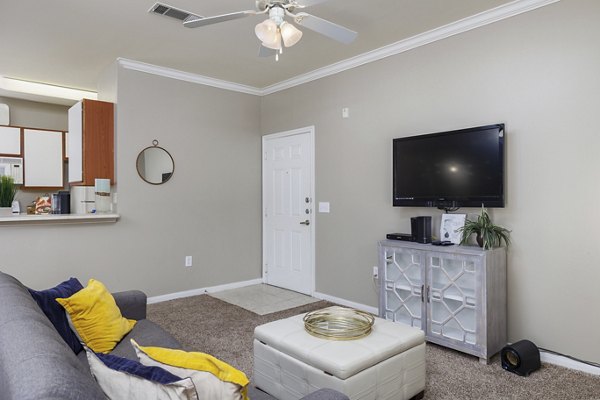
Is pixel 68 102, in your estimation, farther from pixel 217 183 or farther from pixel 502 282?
pixel 502 282

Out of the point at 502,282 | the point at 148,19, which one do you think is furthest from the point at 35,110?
the point at 502,282

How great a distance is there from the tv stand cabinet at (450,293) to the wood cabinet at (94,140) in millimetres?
3037

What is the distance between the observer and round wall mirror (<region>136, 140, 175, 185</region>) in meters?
4.39

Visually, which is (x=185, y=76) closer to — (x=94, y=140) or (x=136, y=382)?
(x=94, y=140)

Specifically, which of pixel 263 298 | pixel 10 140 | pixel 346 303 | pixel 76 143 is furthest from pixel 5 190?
pixel 346 303

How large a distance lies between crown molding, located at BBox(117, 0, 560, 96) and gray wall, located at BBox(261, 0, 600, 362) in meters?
0.06

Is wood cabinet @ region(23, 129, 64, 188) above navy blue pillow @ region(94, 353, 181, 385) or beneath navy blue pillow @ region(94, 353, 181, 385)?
above

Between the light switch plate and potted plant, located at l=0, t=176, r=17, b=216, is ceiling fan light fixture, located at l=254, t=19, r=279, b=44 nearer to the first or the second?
the light switch plate

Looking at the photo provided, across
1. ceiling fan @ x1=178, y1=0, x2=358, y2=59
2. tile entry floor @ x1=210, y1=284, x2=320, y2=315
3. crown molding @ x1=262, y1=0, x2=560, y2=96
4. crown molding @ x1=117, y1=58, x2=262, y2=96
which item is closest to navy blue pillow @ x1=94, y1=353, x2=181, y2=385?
ceiling fan @ x1=178, y1=0, x2=358, y2=59

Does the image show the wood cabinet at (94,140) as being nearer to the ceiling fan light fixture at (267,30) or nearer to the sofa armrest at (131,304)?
the sofa armrest at (131,304)

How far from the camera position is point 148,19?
3.26 m

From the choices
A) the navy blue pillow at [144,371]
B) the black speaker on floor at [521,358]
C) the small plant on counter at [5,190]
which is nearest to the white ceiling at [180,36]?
the small plant on counter at [5,190]

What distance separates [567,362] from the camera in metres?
2.76

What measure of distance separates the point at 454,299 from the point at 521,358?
22.1 inches
